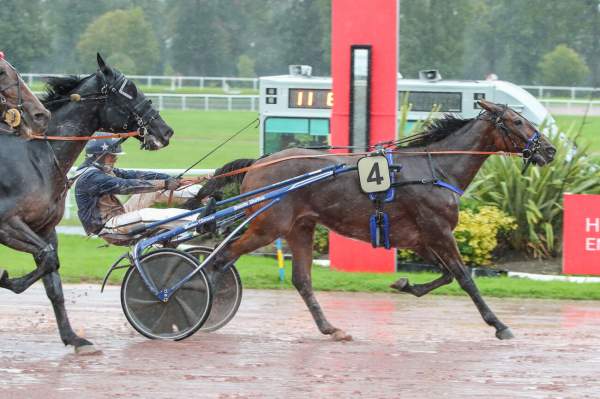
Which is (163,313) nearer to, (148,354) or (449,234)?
(148,354)

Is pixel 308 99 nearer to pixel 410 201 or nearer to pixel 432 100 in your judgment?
pixel 432 100

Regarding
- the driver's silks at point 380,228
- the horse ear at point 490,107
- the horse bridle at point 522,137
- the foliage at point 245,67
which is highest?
the horse ear at point 490,107

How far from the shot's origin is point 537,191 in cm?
1252

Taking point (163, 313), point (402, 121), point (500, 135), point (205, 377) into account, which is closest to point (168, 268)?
point (163, 313)

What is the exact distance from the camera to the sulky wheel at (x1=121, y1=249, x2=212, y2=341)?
830 cm

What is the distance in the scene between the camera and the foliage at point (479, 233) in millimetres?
11898

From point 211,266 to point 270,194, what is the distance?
72cm

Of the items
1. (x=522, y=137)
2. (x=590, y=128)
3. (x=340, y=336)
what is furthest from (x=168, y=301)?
(x=590, y=128)

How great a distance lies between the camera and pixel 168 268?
330 inches

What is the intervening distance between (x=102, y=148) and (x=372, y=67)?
11.8ft

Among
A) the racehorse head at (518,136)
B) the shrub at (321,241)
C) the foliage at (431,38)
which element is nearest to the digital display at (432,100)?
the shrub at (321,241)

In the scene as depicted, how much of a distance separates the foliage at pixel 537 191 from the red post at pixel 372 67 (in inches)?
63.0

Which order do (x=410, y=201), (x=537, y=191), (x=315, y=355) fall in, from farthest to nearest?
1. (x=537, y=191)
2. (x=410, y=201)
3. (x=315, y=355)

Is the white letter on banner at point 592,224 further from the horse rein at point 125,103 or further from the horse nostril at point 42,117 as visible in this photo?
the horse nostril at point 42,117
